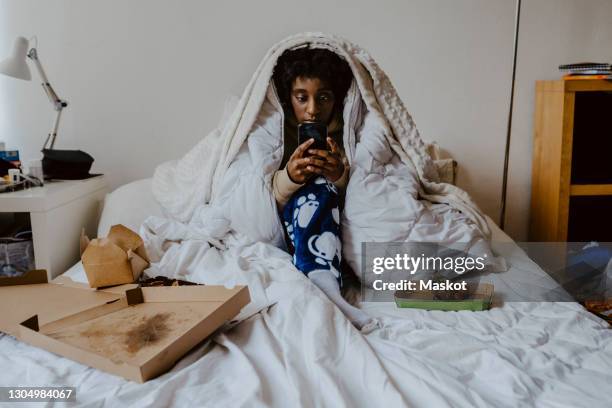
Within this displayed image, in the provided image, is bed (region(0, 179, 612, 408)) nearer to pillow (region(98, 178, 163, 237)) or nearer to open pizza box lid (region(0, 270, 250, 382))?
open pizza box lid (region(0, 270, 250, 382))

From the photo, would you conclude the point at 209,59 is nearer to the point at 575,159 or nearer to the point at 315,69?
the point at 315,69

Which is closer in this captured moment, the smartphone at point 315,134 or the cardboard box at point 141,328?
the cardboard box at point 141,328

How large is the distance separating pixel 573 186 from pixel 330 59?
0.99 m

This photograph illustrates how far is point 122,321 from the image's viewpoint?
73 centimetres

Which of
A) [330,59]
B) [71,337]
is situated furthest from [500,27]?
[71,337]

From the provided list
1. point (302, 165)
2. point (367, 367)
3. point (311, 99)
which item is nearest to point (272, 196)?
point (302, 165)

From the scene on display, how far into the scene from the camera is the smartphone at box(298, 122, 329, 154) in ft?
3.61

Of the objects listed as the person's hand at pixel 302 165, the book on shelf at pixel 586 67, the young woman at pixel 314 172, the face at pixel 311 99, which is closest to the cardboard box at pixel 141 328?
the young woman at pixel 314 172

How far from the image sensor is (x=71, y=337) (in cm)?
69

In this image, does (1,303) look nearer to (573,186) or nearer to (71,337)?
(71,337)

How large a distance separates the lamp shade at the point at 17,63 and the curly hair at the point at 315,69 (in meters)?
0.74

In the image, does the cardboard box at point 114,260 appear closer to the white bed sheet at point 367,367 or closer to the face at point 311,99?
the white bed sheet at point 367,367

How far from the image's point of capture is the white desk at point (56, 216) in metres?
1.15

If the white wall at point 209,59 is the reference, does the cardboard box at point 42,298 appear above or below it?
below
